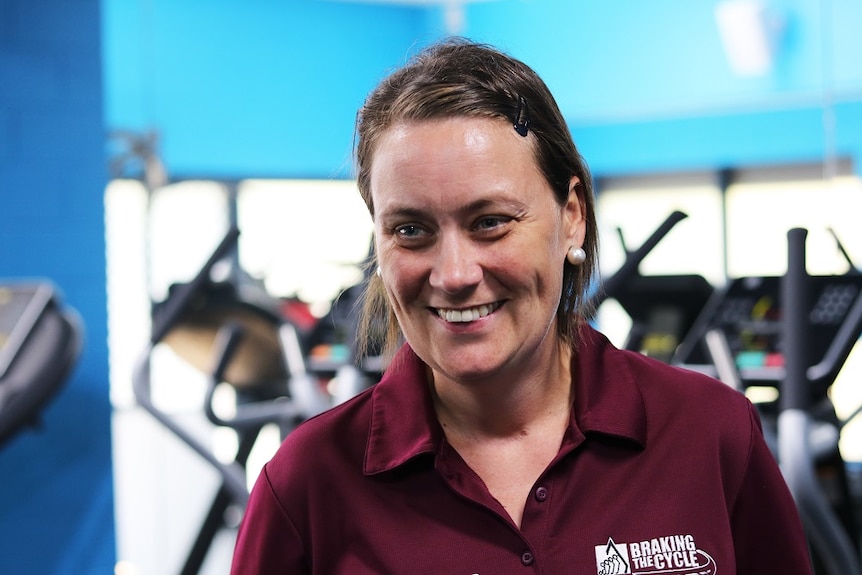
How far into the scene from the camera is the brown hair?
116 cm

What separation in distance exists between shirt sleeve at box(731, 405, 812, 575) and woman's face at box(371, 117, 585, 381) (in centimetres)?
32

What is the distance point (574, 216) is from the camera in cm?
130

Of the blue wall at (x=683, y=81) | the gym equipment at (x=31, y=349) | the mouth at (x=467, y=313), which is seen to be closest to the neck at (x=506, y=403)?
the mouth at (x=467, y=313)

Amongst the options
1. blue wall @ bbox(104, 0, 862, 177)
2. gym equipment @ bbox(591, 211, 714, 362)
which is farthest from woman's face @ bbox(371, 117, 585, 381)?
blue wall @ bbox(104, 0, 862, 177)

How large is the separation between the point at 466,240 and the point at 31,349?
8.15ft

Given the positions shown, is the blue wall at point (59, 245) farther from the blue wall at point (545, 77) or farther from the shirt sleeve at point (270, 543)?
the blue wall at point (545, 77)

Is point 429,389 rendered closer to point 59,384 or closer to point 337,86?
point 59,384

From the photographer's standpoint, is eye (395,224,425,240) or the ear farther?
the ear

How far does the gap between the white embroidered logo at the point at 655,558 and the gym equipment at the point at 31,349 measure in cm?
242

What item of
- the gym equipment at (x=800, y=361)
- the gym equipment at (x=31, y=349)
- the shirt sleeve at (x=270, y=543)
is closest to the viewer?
the shirt sleeve at (x=270, y=543)

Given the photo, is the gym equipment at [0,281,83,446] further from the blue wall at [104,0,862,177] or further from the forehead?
the blue wall at [104,0,862,177]

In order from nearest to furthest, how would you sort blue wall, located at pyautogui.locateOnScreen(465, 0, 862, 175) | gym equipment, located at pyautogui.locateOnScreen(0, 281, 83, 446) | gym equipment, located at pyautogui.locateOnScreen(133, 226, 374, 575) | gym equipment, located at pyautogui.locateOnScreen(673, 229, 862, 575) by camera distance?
gym equipment, located at pyautogui.locateOnScreen(673, 229, 862, 575), gym equipment, located at pyautogui.locateOnScreen(0, 281, 83, 446), gym equipment, located at pyautogui.locateOnScreen(133, 226, 374, 575), blue wall, located at pyautogui.locateOnScreen(465, 0, 862, 175)

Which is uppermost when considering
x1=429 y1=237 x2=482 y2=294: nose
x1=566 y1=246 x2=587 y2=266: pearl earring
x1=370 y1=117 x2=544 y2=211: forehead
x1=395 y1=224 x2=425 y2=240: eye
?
x1=370 y1=117 x2=544 y2=211: forehead

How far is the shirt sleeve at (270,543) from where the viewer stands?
47.9 inches
